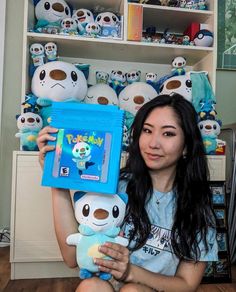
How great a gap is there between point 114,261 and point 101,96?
1168mm

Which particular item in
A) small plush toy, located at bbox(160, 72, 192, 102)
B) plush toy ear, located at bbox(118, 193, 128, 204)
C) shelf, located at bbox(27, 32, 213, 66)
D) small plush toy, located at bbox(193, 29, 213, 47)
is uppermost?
small plush toy, located at bbox(193, 29, 213, 47)

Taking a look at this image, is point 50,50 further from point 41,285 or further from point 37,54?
point 41,285

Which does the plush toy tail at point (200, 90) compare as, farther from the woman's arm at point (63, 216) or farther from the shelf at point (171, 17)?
the woman's arm at point (63, 216)

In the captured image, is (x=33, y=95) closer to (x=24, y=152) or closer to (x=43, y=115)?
(x=43, y=115)

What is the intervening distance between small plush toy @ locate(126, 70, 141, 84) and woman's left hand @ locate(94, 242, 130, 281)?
4.34 feet

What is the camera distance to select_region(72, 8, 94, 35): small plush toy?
1799mm

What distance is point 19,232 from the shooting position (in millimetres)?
1496

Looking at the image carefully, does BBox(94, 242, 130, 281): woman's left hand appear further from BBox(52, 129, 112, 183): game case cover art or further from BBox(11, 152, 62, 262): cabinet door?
BBox(11, 152, 62, 262): cabinet door

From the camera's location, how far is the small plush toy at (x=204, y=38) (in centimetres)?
178

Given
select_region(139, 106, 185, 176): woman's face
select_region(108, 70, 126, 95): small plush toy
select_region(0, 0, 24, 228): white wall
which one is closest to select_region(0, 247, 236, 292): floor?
select_region(0, 0, 24, 228): white wall

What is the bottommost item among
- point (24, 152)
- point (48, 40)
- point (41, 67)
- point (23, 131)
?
point (24, 152)

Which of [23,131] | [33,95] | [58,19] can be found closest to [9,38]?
[58,19]

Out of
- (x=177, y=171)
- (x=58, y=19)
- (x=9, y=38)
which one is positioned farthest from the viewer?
(x=9, y=38)

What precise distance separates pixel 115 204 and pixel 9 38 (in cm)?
161
